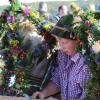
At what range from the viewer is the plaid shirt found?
4770 millimetres

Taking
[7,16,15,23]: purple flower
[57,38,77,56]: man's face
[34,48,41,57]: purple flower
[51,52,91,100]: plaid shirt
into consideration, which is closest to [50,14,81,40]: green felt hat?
[57,38,77,56]: man's face

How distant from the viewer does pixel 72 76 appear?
192 inches

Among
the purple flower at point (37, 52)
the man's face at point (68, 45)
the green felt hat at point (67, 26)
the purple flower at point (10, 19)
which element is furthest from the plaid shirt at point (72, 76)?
the purple flower at point (10, 19)

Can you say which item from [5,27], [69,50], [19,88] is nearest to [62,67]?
[69,50]

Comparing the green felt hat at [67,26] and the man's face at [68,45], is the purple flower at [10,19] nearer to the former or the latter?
the green felt hat at [67,26]

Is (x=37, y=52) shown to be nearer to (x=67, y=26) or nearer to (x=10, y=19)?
(x=10, y=19)

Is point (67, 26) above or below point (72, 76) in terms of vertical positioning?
above

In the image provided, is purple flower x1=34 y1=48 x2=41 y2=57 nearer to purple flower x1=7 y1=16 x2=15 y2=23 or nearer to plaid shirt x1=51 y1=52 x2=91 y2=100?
plaid shirt x1=51 y1=52 x2=91 y2=100

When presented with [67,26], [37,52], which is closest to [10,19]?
[37,52]

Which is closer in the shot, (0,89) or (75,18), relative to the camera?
(75,18)

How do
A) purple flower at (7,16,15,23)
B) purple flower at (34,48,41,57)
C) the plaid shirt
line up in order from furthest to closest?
purple flower at (7,16,15,23)
purple flower at (34,48,41,57)
the plaid shirt

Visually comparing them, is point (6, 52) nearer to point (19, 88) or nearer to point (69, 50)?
point (19, 88)

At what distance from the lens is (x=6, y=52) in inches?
228

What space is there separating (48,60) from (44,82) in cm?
26
